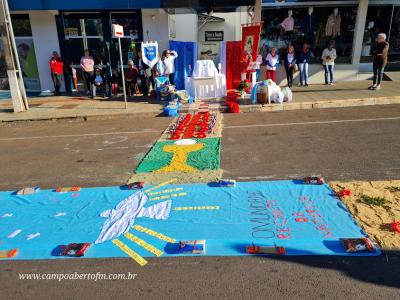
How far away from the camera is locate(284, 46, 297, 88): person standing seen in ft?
46.4

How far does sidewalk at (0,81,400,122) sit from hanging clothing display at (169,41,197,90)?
1.45 m

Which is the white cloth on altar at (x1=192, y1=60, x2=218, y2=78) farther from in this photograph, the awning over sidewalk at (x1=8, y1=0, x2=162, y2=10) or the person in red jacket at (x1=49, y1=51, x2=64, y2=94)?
the person in red jacket at (x1=49, y1=51, x2=64, y2=94)

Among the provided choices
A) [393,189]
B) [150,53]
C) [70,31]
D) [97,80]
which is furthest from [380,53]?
[70,31]

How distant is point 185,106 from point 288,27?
671cm

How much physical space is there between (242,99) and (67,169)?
738cm

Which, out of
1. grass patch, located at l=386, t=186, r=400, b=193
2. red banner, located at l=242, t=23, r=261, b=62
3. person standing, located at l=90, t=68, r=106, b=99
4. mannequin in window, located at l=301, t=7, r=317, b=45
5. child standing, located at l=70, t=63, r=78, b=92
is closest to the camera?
grass patch, located at l=386, t=186, r=400, b=193

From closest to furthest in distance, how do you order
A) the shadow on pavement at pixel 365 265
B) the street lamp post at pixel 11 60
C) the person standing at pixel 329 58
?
the shadow on pavement at pixel 365 265 < the street lamp post at pixel 11 60 < the person standing at pixel 329 58

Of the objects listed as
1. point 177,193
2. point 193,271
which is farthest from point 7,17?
point 193,271

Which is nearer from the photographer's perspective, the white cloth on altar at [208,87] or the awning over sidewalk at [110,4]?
the white cloth on altar at [208,87]

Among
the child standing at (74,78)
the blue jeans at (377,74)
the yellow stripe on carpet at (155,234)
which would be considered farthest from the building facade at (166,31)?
the yellow stripe on carpet at (155,234)

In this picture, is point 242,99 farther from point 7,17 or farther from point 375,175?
point 7,17

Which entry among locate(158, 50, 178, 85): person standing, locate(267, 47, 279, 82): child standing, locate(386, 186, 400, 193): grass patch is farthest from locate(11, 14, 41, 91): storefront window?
locate(386, 186, 400, 193): grass patch

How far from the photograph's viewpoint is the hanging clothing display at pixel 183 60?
13.6m

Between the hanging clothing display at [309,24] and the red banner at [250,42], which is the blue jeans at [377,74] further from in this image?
the red banner at [250,42]
